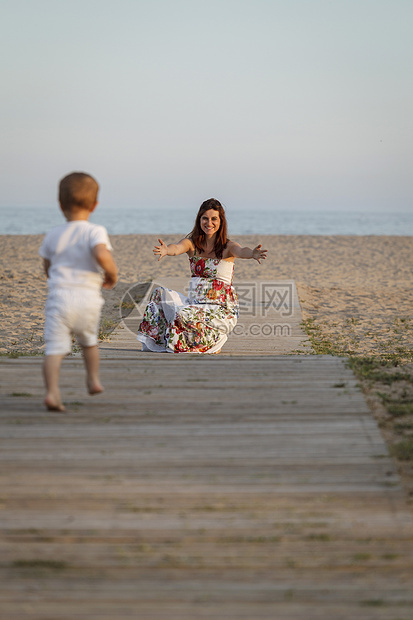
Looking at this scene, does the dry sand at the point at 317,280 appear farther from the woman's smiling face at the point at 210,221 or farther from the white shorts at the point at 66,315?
the white shorts at the point at 66,315

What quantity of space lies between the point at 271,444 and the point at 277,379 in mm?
933

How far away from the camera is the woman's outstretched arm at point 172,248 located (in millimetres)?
5649

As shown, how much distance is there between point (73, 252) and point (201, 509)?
5.20 feet

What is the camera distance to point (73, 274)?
328cm

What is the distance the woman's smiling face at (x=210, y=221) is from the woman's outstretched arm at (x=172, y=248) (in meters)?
0.25

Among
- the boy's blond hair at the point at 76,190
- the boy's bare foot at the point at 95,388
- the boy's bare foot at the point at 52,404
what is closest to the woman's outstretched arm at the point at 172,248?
the boy's blond hair at the point at 76,190

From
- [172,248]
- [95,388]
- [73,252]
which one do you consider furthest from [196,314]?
[73,252]

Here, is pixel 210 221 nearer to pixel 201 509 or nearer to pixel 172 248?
pixel 172 248

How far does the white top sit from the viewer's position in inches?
128

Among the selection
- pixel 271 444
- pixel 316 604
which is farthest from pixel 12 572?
pixel 271 444

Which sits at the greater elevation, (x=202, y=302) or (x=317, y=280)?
(x=202, y=302)

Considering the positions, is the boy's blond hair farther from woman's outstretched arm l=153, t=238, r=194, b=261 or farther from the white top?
woman's outstretched arm l=153, t=238, r=194, b=261

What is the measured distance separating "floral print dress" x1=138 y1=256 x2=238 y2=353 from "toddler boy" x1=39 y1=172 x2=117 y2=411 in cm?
270

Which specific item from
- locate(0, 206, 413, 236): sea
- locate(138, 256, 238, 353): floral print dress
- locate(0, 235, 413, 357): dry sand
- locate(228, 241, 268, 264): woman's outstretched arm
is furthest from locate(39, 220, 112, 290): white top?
locate(0, 206, 413, 236): sea
